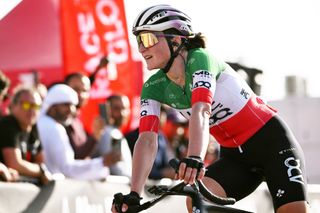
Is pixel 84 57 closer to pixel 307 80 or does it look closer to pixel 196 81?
pixel 196 81

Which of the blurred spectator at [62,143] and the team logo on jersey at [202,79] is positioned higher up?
the team logo on jersey at [202,79]

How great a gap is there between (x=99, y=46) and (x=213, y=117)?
5318 mm

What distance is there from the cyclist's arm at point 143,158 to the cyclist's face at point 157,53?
0.52 m

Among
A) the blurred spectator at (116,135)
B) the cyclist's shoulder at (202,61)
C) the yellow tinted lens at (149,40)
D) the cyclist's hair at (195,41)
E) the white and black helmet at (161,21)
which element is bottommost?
the blurred spectator at (116,135)

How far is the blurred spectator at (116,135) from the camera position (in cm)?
884

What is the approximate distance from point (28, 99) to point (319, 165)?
8679 mm

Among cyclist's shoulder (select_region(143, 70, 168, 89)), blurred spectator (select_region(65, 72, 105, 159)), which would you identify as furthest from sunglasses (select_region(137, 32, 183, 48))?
blurred spectator (select_region(65, 72, 105, 159))

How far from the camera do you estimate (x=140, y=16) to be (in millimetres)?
5867

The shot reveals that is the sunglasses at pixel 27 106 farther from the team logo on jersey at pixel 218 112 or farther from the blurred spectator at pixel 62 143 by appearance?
the team logo on jersey at pixel 218 112

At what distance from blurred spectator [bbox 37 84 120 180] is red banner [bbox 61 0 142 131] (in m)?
2.01

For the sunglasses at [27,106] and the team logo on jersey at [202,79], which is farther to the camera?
the sunglasses at [27,106]

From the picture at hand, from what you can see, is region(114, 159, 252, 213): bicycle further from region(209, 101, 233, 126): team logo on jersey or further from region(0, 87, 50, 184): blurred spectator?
region(0, 87, 50, 184): blurred spectator

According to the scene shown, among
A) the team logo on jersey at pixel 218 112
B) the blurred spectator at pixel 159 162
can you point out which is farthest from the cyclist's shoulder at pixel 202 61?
the blurred spectator at pixel 159 162

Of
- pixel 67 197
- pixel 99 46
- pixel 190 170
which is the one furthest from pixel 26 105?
pixel 190 170
